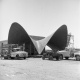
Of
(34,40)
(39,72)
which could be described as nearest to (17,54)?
(39,72)

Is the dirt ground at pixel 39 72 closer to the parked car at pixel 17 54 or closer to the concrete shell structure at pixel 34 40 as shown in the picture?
the parked car at pixel 17 54

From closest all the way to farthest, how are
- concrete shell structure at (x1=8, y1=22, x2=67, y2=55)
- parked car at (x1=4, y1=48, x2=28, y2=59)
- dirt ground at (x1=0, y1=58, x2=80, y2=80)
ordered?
dirt ground at (x1=0, y1=58, x2=80, y2=80)
parked car at (x1=4, y1=48, x2=28, y2=59)
concrete shell structure at (x1=8, y1=22, x2=67, y2=55)

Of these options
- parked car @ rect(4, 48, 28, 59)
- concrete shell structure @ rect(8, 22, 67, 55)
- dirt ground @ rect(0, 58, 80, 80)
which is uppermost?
concrete shell structure @ rect(8, 22, 67, 55)

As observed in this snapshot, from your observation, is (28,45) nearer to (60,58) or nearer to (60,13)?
(60,58)

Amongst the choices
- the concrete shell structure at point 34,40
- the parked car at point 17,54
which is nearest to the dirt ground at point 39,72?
the parked car at point 17,54

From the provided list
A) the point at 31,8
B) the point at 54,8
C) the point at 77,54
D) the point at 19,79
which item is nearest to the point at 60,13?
the point at 54,8

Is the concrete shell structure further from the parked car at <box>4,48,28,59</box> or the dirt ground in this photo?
the dirt ground

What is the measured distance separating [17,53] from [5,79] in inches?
758

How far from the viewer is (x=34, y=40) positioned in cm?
4534

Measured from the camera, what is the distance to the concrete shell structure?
4112cm

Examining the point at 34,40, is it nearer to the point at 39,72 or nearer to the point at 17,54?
the point at 17,54

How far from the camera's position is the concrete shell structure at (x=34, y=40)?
135 feet

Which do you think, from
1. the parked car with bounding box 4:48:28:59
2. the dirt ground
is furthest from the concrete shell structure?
the dirt ground

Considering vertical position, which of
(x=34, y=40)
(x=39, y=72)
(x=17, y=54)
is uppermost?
(x=34, y=40)
